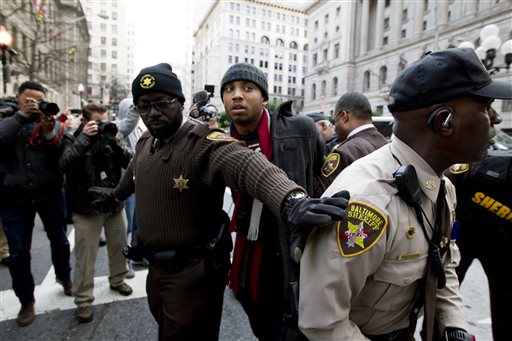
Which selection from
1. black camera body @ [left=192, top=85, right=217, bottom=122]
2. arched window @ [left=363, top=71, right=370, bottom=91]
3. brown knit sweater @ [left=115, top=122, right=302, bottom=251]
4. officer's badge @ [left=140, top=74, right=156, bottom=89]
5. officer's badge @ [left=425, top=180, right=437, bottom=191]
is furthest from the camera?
arched window @ [left=363, top=71, right=370, bottom=91]

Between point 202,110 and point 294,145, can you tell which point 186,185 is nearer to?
point 294,145

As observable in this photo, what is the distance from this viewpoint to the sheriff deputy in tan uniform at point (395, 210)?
107 cm

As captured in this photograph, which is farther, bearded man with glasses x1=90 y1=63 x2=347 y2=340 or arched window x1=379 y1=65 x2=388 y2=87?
arched window x1=379 y1=65 x2=388 y2=87

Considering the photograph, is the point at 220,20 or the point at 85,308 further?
the point at 220,20

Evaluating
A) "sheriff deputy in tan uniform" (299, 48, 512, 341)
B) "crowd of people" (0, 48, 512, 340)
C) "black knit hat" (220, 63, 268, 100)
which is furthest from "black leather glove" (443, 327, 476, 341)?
"black knit hat" (220, 63, 268, 100)

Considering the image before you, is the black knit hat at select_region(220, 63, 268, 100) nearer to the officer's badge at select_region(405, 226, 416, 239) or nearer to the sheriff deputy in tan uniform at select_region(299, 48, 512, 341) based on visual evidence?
the sheriff deputy in tan uniform at select_region(299, 48, 512, 341)

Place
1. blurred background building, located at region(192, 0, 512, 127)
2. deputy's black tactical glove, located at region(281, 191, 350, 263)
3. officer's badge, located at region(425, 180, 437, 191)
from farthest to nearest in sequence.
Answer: blurred background building, located at region(192, 0, 512, 127)
officer's badge, located at region(425, 180, 437, 191)
deputy's black tactical glove, located at region(281, 191, 350, 263)

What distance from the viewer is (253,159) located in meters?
1.61

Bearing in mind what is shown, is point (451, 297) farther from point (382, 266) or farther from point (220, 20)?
point (220, 20)

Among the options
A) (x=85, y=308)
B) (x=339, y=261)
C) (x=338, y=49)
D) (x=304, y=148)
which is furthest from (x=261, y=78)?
(x=338, y=49)

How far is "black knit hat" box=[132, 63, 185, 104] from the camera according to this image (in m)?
1.94

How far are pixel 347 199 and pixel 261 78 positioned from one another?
4.65 feet

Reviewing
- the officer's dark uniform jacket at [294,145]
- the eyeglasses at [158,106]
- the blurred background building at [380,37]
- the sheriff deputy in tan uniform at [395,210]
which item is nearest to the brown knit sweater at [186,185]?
the eyeglasses at [158,106]

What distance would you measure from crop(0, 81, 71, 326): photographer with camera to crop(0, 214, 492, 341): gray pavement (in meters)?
0.20
